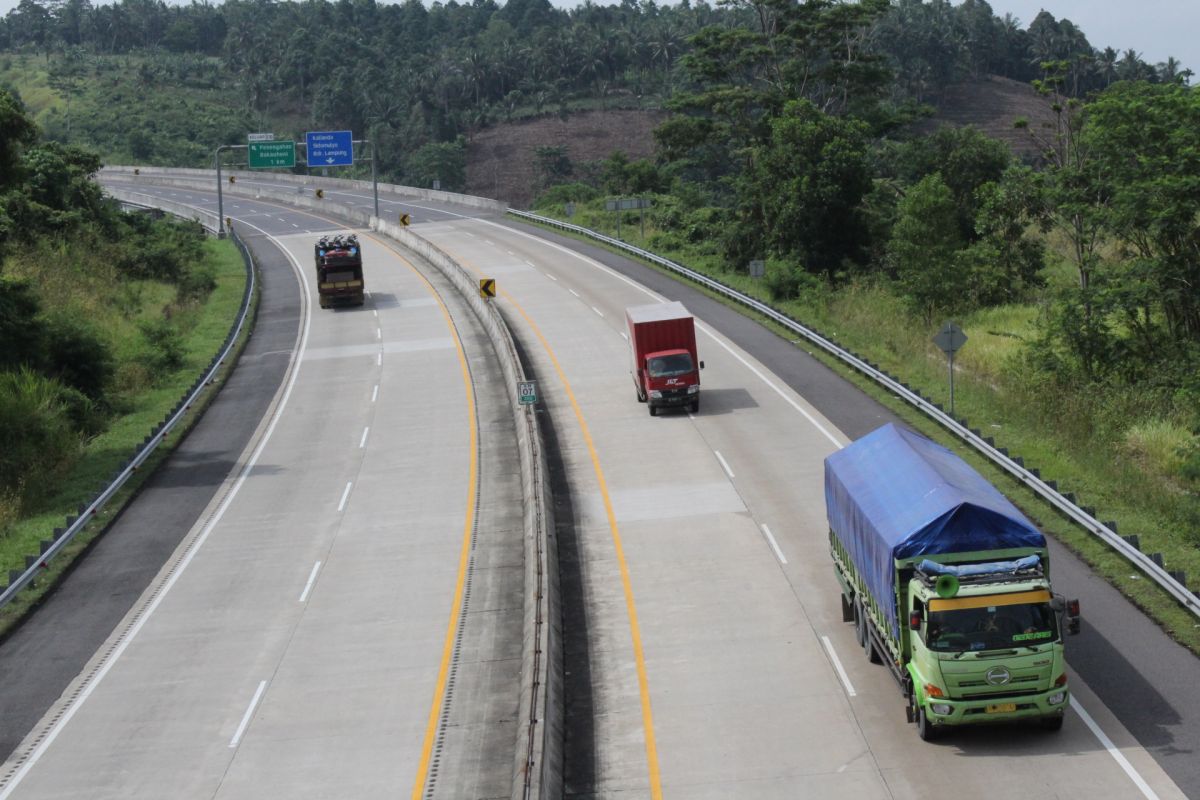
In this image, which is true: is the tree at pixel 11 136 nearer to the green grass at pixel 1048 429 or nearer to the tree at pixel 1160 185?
the green grass at pixel 1048 429

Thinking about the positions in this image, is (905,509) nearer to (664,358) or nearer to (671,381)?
(671,381)

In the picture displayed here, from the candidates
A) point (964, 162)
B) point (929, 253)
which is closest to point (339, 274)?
point (929, 253)

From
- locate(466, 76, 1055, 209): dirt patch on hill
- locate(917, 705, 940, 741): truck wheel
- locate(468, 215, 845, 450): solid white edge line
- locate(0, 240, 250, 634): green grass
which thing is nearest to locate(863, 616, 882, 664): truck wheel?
locate(917, 705, 940, 741): truck wheel

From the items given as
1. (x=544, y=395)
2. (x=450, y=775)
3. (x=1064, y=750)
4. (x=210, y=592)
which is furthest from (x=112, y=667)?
(x=544, y=395)

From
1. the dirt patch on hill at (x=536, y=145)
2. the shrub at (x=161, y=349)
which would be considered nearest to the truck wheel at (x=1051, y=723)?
the shrub at (x=161, y=349)

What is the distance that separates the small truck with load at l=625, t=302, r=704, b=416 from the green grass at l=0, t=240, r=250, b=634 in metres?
13.6

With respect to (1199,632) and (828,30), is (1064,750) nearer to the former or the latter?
(1199,632)

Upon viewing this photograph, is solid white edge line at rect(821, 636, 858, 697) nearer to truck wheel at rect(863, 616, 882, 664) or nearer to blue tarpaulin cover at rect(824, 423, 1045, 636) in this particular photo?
truck wheel at rect(863, 616, 882, 664)

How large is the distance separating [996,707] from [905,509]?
2.97 m

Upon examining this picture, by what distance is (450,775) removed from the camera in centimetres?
1792

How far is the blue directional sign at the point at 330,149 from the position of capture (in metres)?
93.9

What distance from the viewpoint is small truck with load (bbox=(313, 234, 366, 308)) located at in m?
60.7

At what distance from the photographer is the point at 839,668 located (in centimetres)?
2044

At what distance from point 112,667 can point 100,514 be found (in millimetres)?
9570
